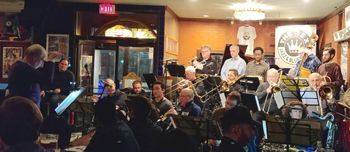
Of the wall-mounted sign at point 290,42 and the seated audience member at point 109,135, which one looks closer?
the seated audience member at point 109,135

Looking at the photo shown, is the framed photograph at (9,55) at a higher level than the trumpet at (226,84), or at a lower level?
higher

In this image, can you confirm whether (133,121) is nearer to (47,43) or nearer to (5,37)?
(47,43)

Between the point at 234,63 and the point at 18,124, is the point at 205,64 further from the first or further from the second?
the point at 18,124

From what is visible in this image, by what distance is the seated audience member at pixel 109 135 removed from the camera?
3.50m

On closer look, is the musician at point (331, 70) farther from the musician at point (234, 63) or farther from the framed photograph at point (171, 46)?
the framed photograph at point (171, 46)

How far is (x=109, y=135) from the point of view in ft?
11.5

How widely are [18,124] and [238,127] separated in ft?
4.27

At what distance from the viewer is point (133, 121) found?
13.2 ft

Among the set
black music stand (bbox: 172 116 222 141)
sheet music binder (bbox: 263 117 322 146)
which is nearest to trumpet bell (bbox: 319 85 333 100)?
sheet music binder (bbox: 263 117 322 146)

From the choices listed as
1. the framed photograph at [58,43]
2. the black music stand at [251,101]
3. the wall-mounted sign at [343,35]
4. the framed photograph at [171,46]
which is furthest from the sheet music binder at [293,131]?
the framed photograph at [58,43]

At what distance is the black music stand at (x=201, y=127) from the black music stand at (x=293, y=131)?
1.94 ft

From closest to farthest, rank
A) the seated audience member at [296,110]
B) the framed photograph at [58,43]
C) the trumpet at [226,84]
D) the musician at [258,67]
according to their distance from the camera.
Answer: the seated audience member at [296,110] < the trumpet at [226,84] < the musician at [258,67] < the framed photograph at [58,43]

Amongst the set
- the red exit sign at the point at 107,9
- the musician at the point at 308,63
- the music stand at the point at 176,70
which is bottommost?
the music stand at the point at 176,70

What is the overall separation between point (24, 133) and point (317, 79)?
5.96 meters
